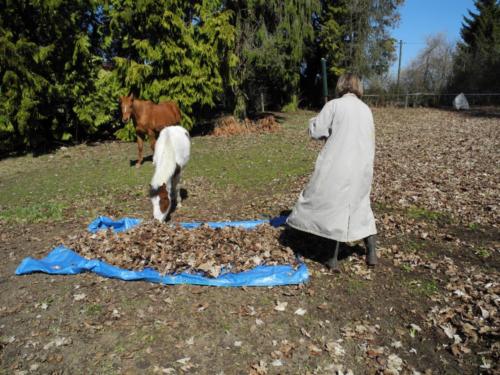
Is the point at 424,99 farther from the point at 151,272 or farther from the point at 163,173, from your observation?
the point at 151,272

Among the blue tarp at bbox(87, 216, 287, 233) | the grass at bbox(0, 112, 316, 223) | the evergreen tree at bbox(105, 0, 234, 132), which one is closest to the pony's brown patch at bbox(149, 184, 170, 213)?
the blue tarp at bbox(87, 216, 287, 233)

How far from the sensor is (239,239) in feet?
17.9

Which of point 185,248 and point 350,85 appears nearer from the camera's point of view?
point 350,85

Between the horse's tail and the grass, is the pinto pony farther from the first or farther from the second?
the grass

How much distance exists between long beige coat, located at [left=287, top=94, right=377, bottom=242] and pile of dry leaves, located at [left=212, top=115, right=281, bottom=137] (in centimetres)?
1232

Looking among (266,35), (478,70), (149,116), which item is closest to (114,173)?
(149,116)

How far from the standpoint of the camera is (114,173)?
10.6 m

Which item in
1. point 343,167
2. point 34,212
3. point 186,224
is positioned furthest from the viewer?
point 34,212

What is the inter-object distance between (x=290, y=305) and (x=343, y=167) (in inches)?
66.9

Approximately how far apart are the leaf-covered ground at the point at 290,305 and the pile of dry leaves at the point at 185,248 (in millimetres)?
302

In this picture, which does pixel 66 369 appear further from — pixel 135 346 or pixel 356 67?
pixel 356 67

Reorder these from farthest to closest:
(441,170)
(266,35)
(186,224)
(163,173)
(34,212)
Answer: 1. (266,35)
2. (441,170)
3. (34,212)
4. (186,224)
5. (163,173)

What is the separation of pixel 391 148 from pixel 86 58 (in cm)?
1187

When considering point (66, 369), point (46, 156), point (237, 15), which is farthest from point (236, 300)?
point (237, 15)
